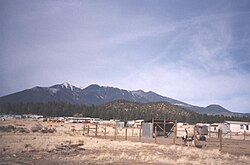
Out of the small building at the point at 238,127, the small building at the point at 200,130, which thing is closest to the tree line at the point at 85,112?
the small building at the point at 238,127

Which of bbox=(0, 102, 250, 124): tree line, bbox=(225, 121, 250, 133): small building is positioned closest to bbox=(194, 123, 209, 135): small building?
bbox=(225, 121, 250, 133): small building

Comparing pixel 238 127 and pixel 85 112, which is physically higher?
pixel 85 112

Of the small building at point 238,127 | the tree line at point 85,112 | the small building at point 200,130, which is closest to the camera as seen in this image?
the small building at point 200,130

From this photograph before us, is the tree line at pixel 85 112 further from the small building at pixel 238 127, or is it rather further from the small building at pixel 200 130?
the small building at pixel 200 130

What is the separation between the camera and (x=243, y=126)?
78.2m

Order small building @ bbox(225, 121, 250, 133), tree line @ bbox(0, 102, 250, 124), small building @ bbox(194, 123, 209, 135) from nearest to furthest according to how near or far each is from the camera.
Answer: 1. small building @ bbox(194, 123, 209, 135)
2. small building @ bbox(225, 121, 250, 133)
3. tree line @ bbox(0, 102, 250, 124)

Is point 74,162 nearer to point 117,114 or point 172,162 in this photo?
point 172,162

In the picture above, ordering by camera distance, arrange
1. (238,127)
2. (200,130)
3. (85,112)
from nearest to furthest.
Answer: (200,130) < (238,127) < (85,112)

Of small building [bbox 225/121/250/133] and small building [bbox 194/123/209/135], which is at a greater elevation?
small building [bbox 194/123/209/135]

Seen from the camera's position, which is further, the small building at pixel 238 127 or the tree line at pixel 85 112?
the tree line at pixel 85 112

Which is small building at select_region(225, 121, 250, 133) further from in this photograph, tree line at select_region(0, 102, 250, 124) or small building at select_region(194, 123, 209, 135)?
tree line at select_region(0, 102, 250, 124)

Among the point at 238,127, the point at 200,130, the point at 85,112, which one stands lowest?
the point at 238,127

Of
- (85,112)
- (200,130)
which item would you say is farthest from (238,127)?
(85,112)

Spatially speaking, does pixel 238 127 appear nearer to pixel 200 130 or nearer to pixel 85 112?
pixel 200 130
